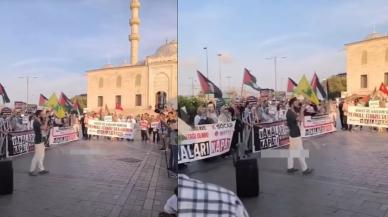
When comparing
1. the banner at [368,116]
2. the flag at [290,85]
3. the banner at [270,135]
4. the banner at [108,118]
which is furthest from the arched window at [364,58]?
the banner at [108,118]

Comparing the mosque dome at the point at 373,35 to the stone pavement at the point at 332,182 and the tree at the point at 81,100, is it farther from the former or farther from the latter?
the tree at the point at 81,100

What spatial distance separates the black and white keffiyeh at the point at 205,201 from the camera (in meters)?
1.56

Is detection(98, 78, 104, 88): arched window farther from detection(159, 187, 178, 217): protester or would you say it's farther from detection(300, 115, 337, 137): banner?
detection(300, 115, 337, 137): banner

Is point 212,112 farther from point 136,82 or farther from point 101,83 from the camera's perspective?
point 101,83

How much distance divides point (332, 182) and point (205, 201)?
0.63 meters

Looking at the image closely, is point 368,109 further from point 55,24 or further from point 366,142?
point 55,24

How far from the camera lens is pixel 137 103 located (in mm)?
1836

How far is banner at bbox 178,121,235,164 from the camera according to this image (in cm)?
165

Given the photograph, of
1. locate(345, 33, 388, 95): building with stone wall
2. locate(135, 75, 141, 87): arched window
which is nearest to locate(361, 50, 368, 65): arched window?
locate(345, 33, 388, 95): building with stone wall

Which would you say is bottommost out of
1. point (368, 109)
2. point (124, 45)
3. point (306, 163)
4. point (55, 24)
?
point (306, 163)

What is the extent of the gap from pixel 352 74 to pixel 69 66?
1.38m

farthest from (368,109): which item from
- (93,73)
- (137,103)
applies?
(93,73)

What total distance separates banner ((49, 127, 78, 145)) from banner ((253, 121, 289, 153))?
904 mm

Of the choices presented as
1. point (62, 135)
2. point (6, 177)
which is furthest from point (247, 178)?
point (6, 177)
